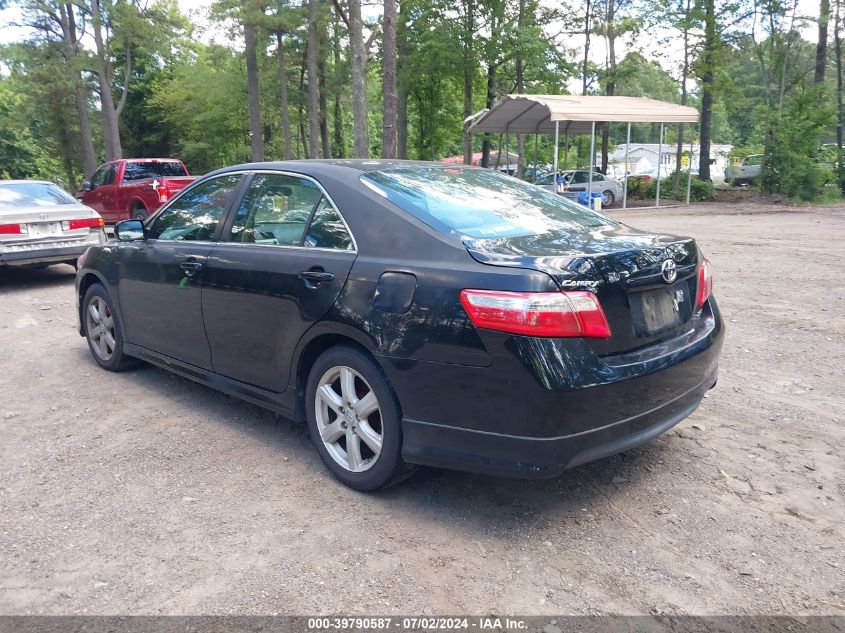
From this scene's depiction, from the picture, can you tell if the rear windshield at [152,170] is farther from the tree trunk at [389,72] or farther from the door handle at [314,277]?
the door handle at [314,277]

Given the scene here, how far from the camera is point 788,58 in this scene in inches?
1026

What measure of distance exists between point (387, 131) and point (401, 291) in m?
14.5

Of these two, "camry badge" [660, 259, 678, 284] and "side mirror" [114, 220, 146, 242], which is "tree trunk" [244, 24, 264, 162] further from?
"camry badge" [660, 259, 678, 284]

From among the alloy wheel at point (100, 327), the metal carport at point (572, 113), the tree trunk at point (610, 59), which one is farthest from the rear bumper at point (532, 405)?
the tree trunk at point (610, 59)

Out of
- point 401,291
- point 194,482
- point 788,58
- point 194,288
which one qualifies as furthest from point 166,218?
point 788,58

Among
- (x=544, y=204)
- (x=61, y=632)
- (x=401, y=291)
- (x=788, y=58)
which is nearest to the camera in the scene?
(x=61, y=632)

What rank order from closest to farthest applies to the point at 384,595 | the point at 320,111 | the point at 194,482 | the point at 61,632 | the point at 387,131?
the point at 61,632 < the point at 384,595 < the point at 194,482 < the point at 387,131 < the point at 320,111

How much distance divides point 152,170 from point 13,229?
802cm

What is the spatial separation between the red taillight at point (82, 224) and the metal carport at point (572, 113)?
12828 mm

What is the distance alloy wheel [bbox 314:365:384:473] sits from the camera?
3432mm

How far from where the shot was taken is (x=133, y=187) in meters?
16.0

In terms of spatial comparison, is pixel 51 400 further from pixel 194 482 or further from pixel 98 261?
pixel 194 482

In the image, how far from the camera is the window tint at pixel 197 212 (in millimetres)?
4469

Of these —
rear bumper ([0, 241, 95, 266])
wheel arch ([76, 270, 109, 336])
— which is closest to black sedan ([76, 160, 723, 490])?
wheel arch ([76, 270, 109, 336])
